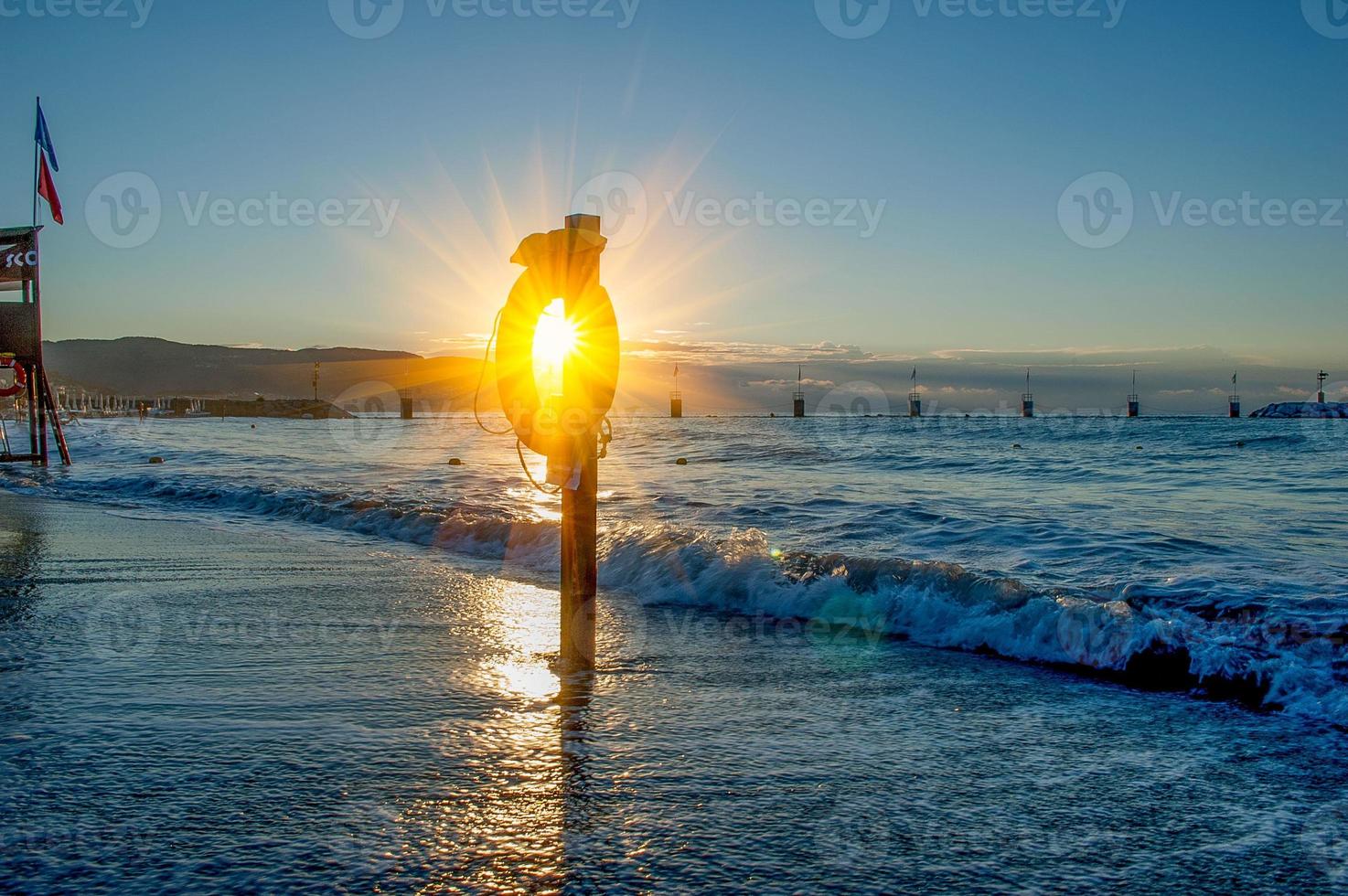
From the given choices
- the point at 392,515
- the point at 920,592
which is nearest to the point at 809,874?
the point at 920,592

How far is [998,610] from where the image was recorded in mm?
6676

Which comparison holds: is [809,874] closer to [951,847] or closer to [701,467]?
[951,847]

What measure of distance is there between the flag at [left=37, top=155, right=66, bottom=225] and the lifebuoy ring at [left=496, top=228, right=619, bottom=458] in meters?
21.7

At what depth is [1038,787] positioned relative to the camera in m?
3.55

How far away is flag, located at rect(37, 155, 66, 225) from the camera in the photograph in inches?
854

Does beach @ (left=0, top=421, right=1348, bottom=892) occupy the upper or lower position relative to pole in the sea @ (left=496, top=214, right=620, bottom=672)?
lower

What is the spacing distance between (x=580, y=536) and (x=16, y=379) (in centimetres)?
2268

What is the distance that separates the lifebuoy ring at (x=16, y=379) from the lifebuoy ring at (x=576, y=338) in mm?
21358

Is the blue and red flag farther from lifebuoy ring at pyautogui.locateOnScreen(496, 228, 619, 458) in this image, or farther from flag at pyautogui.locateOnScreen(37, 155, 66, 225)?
lifebuoy ring at pyautogui.locateOnScreen(496, 228, 619, 458)

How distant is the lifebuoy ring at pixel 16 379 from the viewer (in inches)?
859
